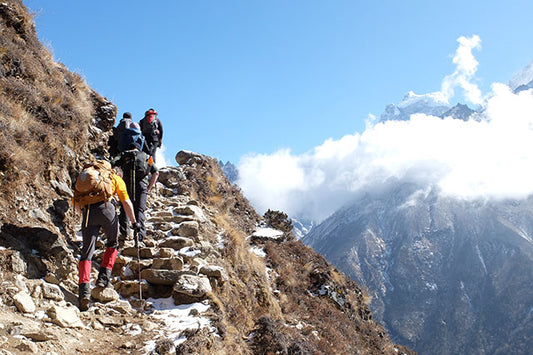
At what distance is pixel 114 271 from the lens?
727cm

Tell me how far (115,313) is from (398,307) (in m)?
209

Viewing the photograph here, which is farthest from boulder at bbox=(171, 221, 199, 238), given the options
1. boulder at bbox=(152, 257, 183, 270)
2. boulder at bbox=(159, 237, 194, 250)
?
boulder at bbox=(152, 257, 183, 270)

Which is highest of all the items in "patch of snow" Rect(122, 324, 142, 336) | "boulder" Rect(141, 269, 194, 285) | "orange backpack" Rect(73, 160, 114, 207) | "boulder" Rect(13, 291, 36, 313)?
"orange backpack" Rect(73, 160, 114, 207)

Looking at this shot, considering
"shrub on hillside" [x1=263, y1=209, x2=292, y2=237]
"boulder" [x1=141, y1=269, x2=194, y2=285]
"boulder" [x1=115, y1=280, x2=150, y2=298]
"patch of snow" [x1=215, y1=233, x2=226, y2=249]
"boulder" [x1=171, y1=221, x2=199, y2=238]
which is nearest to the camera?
"boulder" [x1=115, y1=280, x2=150, y2=298]

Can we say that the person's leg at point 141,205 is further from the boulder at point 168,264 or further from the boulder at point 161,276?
the boulder at point 161,276

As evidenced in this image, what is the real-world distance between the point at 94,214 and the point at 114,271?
5.39 ft

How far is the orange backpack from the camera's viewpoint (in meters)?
6.01

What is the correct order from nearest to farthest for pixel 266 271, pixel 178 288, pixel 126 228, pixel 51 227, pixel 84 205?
1. pixel 84 205
2. pixel 178 288
3. pixel 51 227
4. pixel 126 228
5. pixel 266 271

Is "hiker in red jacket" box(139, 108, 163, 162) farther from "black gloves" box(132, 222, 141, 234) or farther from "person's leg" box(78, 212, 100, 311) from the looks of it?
"person's leg" box(78, 212, 100, 311)

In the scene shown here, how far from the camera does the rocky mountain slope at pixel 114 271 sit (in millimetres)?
5246

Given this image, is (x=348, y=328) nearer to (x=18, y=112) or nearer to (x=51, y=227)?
(x=51, y=227)

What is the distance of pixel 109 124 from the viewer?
12.7 meters

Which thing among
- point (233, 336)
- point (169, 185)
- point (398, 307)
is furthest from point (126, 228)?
point (398, 307)

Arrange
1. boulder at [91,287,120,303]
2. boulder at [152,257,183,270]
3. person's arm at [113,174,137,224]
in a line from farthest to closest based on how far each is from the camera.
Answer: boulder at [152,257,183,270], person's arm at [113,174,137,224], boulder at [91,287,120,303]
